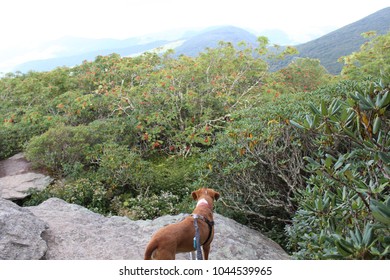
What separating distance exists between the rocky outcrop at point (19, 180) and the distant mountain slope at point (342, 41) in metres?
28.5

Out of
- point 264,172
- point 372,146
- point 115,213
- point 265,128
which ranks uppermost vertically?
point 372,146

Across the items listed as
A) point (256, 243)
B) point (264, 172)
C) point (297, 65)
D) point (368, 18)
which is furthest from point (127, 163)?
point (368, 18)

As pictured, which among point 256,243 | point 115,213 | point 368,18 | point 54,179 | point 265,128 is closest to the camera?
point 256,243

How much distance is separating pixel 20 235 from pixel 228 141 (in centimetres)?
299

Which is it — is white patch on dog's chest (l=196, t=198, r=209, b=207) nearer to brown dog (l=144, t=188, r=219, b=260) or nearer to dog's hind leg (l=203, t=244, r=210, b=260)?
brown dog (l=144, t=188, r=219, b=260)

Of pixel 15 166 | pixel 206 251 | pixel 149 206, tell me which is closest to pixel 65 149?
pixel 15 166

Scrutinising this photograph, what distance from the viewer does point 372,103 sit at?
1.79 m

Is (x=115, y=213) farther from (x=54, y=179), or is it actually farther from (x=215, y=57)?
(x=215, y=57)

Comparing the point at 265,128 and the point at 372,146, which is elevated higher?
the point at 372,146

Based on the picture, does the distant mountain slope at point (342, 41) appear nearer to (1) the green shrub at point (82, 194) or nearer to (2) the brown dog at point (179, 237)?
(1) the green shrub at point (82, 194)

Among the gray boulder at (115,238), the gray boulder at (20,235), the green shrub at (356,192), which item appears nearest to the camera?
the green shrub at (356,192)

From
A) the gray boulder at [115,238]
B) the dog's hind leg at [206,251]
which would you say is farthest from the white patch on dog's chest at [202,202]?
the gray boulder at [115,238]

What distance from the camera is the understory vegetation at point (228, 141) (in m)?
1.99

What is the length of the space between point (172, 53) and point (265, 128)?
873 centimetres
